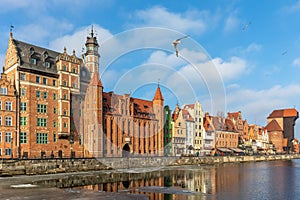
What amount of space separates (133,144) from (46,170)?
93.7 feet

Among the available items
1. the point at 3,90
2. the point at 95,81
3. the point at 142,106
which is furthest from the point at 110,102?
the point at 3,90

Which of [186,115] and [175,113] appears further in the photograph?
[186,115]

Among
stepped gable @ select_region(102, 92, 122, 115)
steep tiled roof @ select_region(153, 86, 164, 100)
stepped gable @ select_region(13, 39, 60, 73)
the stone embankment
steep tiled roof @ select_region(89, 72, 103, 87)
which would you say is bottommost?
the stone embankment

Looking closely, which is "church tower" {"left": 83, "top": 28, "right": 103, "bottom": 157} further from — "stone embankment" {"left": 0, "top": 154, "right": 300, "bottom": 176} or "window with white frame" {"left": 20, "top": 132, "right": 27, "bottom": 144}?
"window with white frame" {"left": 20, "top": 132, "right": 27, "bottom": 144}

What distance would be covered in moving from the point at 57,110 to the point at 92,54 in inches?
1051

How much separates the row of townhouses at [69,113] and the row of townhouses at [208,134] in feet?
2.77

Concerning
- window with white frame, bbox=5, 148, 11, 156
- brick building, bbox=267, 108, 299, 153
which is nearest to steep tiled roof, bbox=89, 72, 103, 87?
window with white frame, bbox=5, 148, 11, 156

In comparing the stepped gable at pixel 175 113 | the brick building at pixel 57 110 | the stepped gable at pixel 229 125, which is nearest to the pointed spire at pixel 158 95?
the stepped gable at pixel 175 113

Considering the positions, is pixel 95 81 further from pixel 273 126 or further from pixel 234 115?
pixel 273 126

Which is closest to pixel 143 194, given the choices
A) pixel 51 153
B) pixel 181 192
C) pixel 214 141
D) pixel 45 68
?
pixel 181 192

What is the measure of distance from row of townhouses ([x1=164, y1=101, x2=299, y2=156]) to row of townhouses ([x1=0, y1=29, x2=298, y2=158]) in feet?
2.77

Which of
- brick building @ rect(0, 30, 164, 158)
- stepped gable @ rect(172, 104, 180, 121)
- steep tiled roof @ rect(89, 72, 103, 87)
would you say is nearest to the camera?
brick building @ rect(0, 30, 164, 158)

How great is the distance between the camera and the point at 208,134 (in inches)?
4355

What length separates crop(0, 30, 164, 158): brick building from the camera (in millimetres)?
59594
